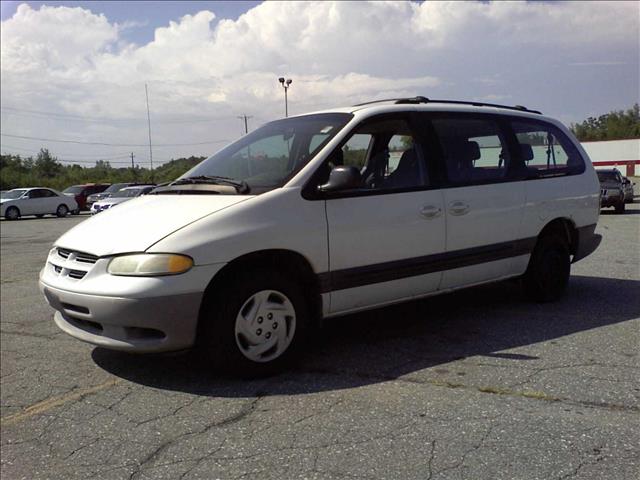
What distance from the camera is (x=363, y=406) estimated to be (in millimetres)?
3457

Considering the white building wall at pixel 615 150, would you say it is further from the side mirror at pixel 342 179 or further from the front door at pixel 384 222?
the side mirror at pixel 342 179

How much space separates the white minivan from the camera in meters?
3.64

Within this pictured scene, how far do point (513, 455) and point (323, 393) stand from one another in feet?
4.06

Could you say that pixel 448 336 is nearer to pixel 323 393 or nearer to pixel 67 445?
pixel 323 393

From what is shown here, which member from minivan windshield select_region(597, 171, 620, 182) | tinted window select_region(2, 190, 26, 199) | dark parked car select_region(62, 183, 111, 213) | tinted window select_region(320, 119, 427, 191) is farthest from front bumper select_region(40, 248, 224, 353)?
dark parked car select_region(62, 183, 111, 213)

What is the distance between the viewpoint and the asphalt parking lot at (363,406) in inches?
112

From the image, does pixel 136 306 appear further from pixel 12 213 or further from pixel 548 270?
pixel 12 213

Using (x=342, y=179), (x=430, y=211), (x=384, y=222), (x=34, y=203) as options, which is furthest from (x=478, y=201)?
(x=34, y=203)

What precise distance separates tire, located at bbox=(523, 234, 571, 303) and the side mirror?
2.47 meters

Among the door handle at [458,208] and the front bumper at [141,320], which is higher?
the door handle at [458,208]

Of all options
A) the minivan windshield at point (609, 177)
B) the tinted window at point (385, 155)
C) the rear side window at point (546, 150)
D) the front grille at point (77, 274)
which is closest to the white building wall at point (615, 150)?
the minivan windshield at point (609, 177)

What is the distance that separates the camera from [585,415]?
324 cm

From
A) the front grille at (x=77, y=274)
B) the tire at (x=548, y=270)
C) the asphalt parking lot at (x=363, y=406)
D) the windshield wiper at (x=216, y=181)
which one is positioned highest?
the windshield wiper at (x=216, y=181)

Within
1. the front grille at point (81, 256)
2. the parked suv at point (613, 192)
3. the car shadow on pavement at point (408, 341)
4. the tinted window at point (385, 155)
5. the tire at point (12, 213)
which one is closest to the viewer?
the front grille at point (81, 256)
